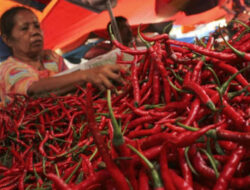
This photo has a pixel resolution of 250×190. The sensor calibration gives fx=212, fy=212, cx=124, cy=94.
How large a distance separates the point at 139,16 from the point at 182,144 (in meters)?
4.06

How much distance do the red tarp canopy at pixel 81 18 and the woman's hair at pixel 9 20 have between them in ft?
3.16

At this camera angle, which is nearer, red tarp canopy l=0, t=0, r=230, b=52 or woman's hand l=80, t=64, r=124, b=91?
woman's hand l=80, t=64, r=124, b=91

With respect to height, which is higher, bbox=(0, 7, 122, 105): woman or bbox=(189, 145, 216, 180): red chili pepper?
bbox=(0, 7, 122, 105): woman

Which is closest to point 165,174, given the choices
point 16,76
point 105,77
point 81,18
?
point 105,77

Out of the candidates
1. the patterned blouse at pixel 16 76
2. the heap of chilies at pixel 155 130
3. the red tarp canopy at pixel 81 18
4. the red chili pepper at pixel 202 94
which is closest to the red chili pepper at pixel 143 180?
the heap of chilies at pixel 155 130

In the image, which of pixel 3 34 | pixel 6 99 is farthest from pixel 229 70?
pixel 3 34

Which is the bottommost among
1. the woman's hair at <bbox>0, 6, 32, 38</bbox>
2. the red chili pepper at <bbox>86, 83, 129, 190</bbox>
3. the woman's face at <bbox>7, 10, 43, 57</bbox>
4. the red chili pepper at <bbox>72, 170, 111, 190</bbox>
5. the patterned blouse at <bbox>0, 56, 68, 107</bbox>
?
the red chili pepper at <bbox>72, 170, 111, 190</bbox>

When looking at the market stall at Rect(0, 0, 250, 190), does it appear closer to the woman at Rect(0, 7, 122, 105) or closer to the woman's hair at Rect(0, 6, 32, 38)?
the woman at Rect(0, 7, 122, 105)

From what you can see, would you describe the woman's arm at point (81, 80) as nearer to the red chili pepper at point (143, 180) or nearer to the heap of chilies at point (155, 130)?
the heap of chilies at point (155, 130)

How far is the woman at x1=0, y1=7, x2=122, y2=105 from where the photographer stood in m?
1.69

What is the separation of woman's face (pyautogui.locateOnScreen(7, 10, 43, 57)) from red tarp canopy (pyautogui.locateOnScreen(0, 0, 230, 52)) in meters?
1.04

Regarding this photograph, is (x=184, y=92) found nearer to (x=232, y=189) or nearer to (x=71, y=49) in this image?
(x=232, y=189)

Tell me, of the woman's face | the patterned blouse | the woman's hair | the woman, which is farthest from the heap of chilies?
the woman's hair

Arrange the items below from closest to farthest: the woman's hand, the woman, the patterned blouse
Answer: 1. the woman's hand
2. the woman
3. the patterned blouse
